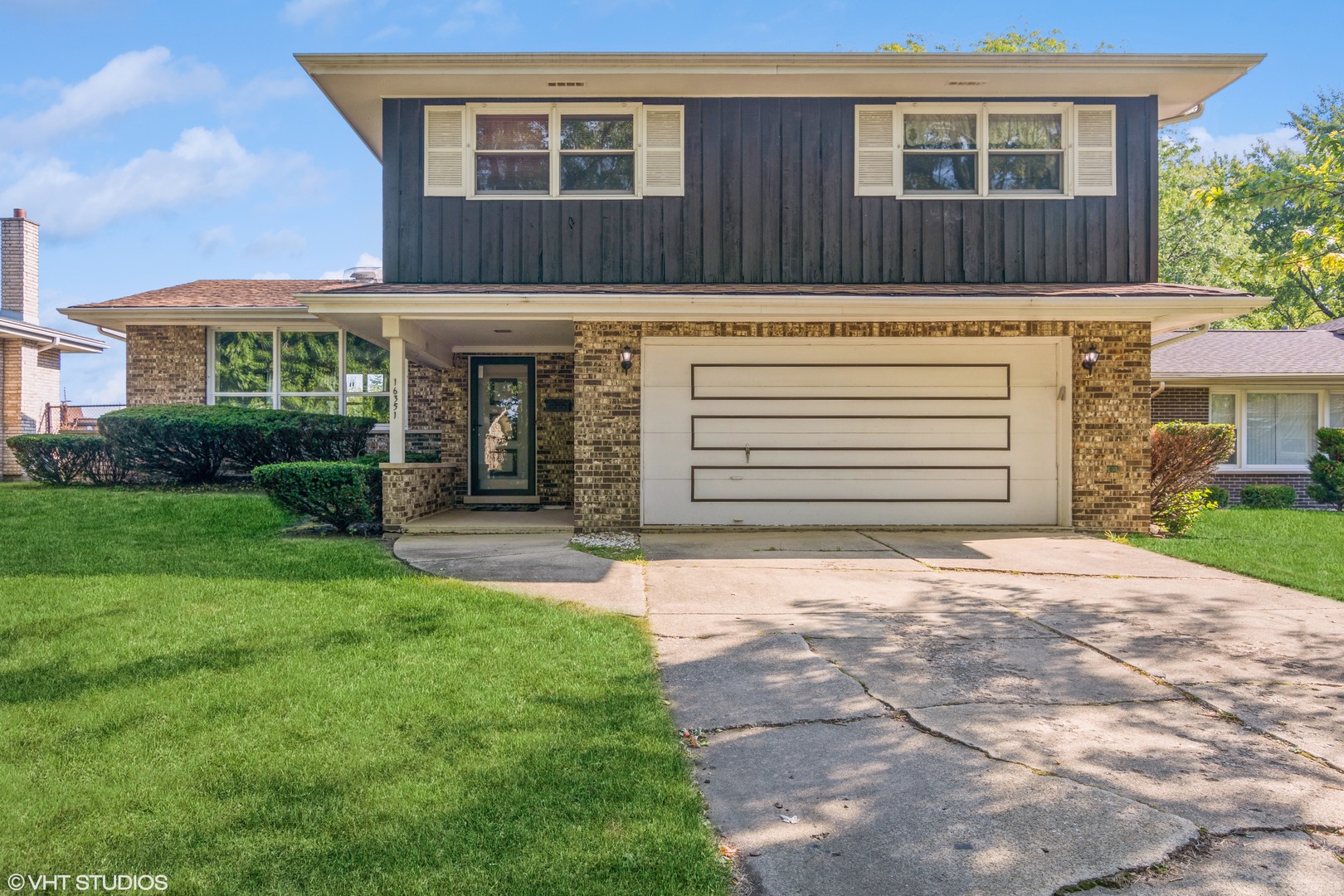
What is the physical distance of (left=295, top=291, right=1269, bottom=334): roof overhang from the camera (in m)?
9.17

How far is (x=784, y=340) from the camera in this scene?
10133 millimetres

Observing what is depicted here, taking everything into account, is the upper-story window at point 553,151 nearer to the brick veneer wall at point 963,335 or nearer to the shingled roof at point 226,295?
the brick veneer wall at point 963,335

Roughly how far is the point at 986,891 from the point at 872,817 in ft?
1.61

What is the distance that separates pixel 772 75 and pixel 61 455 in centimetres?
1150

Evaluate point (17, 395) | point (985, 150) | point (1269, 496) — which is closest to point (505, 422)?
point (985, 150)

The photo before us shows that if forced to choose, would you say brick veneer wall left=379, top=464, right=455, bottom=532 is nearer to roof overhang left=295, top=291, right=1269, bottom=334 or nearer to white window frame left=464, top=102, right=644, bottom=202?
roof overhang left=295, top=291, right=1269, bottom=334

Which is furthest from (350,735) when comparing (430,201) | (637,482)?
(430,201)

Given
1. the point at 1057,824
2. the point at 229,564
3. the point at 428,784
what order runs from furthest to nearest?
the point at 229,564
the point at 428,784
the point at 1057,824

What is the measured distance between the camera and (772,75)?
1041 centimetres

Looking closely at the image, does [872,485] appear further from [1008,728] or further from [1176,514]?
[1008,728]

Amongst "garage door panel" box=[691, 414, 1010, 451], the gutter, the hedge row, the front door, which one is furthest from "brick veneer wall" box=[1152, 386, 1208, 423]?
the hedge row

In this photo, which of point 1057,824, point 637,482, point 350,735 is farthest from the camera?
point 637,482

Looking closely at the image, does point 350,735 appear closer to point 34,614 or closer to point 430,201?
point 34,614

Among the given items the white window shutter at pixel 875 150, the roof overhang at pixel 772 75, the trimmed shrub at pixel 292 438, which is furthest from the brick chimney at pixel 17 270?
the white window shutter at pixel 875 150
